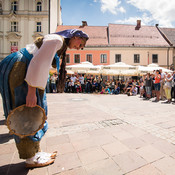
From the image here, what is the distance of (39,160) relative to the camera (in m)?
1.90

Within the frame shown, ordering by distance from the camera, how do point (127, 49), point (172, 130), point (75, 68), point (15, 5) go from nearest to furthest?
point (172, 130) → point (75, 68) → point (127, 49) → point (15, 5)

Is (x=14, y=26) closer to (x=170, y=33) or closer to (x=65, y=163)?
(x=170, y=33)

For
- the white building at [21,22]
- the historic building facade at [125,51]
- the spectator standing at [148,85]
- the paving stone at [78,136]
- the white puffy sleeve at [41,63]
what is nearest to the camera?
the white puffy sleeve at [41,63]

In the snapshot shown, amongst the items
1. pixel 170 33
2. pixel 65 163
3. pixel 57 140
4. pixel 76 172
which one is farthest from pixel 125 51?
pixel 76 172

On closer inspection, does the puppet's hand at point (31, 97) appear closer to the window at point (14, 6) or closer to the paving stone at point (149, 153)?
the paving stone at point (149, 153)

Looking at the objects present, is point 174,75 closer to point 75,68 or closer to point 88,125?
point 88,125

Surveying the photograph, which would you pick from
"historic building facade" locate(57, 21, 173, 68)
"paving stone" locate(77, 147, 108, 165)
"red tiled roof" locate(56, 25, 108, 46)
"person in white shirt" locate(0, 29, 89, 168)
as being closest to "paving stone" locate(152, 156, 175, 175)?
"paving stone" locate(77, 147, 108, 165)

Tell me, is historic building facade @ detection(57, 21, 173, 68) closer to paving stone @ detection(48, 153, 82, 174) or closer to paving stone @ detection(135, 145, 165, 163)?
paving stone @ detection(135, 145, 165, 163)

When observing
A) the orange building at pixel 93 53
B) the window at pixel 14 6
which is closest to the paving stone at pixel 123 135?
the orange building at pixel 93 53

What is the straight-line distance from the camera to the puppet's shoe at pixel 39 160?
73.0 inches

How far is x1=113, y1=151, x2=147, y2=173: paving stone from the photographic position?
194 centimetres

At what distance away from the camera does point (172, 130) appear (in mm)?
3346

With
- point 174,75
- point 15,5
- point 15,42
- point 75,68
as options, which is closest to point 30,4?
point 15,5

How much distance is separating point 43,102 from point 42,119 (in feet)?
0.80
